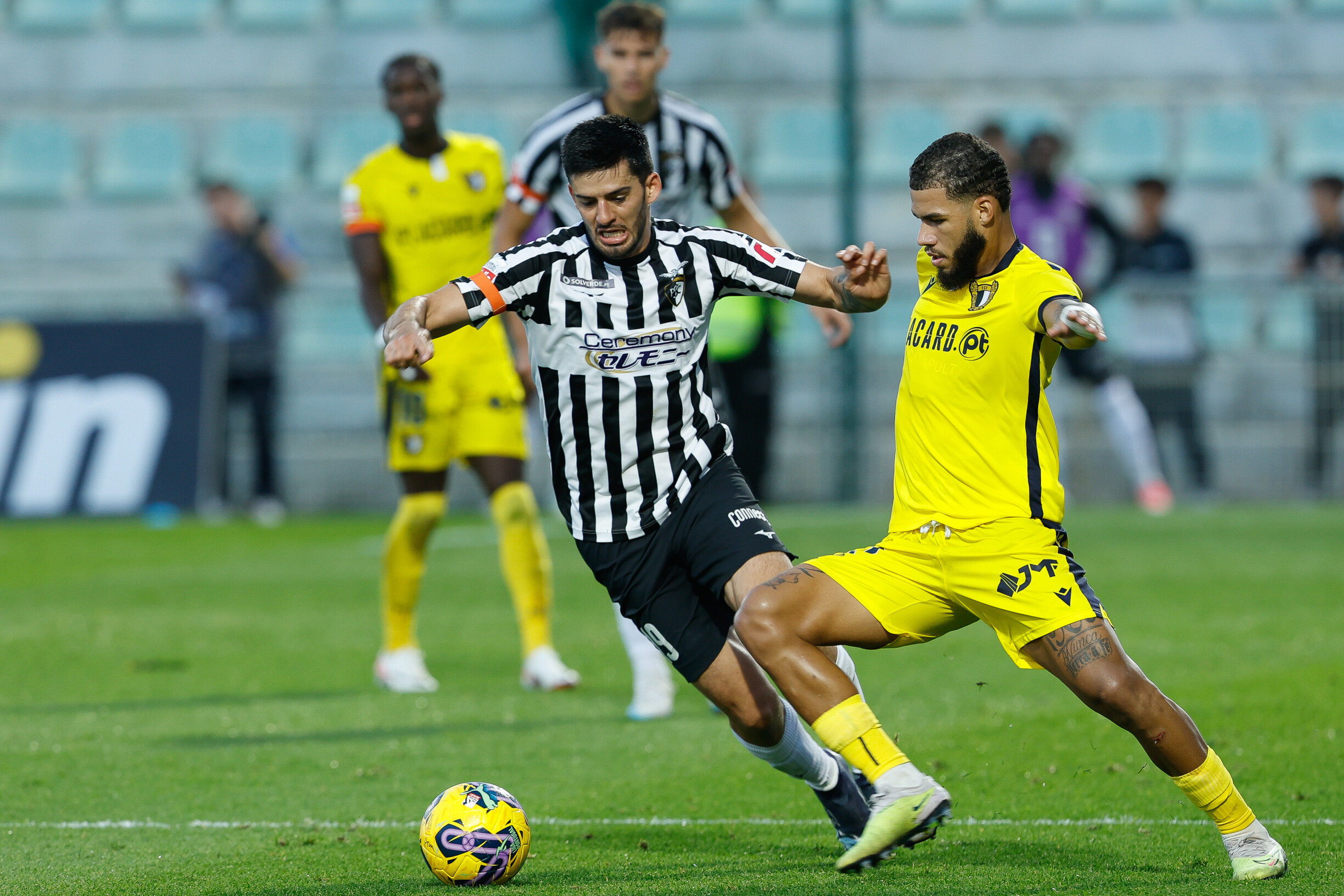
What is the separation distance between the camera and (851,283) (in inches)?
174

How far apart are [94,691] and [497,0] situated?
13796 millimetres

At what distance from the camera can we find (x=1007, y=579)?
4.12 meters

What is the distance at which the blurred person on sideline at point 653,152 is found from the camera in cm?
622

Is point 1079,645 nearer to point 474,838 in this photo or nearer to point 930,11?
point 474,838

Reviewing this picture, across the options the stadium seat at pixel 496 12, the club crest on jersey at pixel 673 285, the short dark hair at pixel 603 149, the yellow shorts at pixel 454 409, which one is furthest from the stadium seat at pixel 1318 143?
the short dark hair at pixel 603 149

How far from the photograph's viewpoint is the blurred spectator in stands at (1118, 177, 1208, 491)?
14.2 metres

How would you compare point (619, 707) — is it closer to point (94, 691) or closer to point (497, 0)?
point (94, 691)

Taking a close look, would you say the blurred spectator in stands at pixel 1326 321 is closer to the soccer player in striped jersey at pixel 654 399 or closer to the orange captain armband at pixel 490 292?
the soccer player in striped jersey at pixel 654 399

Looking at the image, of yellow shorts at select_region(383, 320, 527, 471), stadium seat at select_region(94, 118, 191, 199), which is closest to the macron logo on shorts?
yellow shorts at select_region(383, 320, 527, 471)

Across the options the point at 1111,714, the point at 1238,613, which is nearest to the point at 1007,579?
the point at 1111,714

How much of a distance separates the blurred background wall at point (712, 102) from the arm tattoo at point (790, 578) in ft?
43.9

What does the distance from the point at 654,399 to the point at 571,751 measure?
1.60 metres

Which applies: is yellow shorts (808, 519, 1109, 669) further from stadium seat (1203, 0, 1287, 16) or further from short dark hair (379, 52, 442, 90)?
stadium seat (1203, 0, 1287, 16)

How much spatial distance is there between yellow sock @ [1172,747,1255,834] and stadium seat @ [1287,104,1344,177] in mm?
15385
